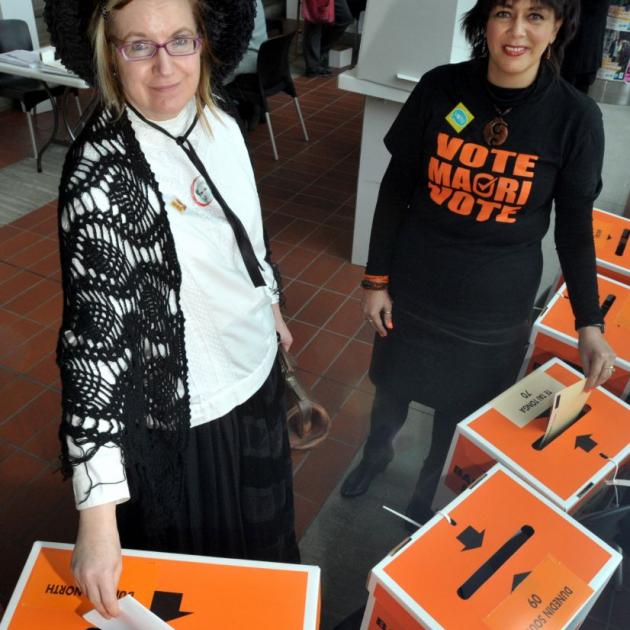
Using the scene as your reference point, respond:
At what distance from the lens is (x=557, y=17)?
1.23m

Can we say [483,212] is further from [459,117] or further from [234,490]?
[234,490]

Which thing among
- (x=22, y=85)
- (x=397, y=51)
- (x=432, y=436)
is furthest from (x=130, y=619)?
(x=22, y=85)

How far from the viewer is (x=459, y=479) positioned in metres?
1.56

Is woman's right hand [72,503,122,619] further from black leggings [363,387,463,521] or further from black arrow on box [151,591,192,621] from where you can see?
black leggings [363,387,463,521]

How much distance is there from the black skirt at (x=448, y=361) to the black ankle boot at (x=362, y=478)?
439 millimetres

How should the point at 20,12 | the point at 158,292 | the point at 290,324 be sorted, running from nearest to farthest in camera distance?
the point at 158,292 → the point at 290,324 → the point at 20,12

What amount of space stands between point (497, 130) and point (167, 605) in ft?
3.81

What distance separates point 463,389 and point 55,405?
5.59 ft

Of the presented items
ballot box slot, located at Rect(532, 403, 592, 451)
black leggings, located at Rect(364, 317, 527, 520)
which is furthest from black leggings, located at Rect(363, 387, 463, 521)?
ballot box slot, located at Rect(532, 403, 592, 451)

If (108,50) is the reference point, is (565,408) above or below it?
below

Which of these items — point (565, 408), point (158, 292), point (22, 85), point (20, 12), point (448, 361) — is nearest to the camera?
point (158, 292)

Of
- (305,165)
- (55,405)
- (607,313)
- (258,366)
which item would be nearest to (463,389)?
(607,313)

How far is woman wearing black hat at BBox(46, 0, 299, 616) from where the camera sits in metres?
0.89

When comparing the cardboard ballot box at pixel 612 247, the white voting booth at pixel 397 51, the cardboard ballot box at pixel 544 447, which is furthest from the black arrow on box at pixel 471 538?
the white voting booth at pixel 397 51
